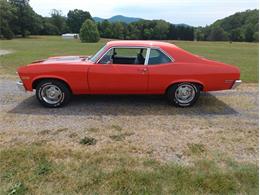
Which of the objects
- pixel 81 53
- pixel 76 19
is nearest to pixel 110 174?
pixel 81 53

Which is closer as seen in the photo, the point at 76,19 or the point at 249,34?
the point at 249,34

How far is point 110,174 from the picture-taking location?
327 centimetres

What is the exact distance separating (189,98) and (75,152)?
3.03 meters

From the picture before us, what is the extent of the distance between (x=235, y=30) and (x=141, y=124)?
86169mm

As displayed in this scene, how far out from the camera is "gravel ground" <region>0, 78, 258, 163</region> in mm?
4074

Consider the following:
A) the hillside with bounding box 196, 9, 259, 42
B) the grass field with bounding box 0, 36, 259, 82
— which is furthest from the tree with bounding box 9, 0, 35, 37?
the hillside with bounding box 196, 9, 259, 42

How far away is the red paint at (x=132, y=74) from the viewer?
222 inches

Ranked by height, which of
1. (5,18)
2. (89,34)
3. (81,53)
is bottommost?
(81,53)

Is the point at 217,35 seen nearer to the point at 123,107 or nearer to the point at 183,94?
the point at 183,94

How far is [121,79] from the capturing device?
5.68 metres

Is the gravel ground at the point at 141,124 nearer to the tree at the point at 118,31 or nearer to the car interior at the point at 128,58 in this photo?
the car interior at the point at 128,58

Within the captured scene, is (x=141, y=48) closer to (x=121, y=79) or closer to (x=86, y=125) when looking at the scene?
(x=121, y=79)

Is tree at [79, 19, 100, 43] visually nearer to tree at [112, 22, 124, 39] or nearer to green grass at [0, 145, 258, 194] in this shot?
tree at [112, 22, 124, 39]

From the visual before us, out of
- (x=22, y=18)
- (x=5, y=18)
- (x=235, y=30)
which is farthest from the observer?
(x=235, y=30)
